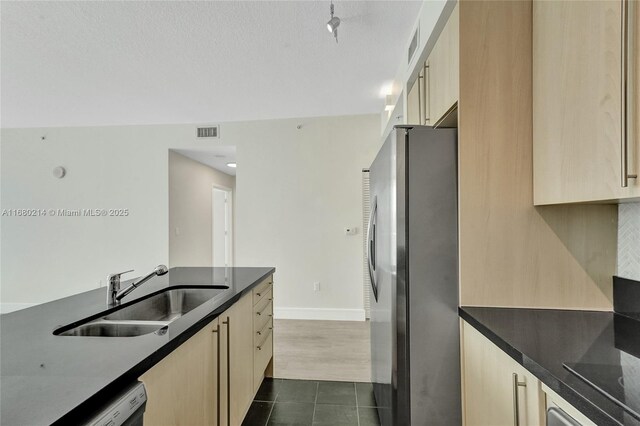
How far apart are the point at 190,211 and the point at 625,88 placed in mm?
5135

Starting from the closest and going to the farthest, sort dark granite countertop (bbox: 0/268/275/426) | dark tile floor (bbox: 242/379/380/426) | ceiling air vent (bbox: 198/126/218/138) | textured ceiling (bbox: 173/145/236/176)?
dark granite countertop (bbox: 0/268/275/426), dark tile floor (bbox: 242/379/380/426), ceiling air vent (bbox: 198/126/218/138), textured ceiling (bbox: 173/145/236/176)

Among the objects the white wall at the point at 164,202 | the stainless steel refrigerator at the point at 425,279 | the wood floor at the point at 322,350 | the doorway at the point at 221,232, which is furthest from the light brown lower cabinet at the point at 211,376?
the doorway at the point at 221,232

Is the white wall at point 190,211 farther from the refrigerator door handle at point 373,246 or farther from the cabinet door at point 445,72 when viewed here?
the cabinet door at point 445,72

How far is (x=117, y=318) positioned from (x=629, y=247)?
220cm

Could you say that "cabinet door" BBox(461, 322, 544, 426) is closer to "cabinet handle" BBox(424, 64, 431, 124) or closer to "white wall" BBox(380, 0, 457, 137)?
"cabinet handle" BBox(424, 64, 431, 124)

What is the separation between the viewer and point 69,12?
2121 mm

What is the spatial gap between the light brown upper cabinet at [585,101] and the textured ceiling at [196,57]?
1.18 metres

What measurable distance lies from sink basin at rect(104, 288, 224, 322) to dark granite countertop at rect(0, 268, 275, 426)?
0.93 feet

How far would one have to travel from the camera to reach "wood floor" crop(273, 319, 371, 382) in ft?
8.60

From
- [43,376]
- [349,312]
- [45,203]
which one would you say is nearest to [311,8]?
[43,376]

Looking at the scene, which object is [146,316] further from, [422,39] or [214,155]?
[214,155]

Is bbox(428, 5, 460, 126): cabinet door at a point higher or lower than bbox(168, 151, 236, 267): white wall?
higher

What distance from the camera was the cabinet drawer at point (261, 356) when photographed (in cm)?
205

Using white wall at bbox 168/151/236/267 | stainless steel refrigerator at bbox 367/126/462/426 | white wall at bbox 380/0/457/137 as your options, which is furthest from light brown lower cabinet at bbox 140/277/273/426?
white wall at bbox 168/151/236/267
